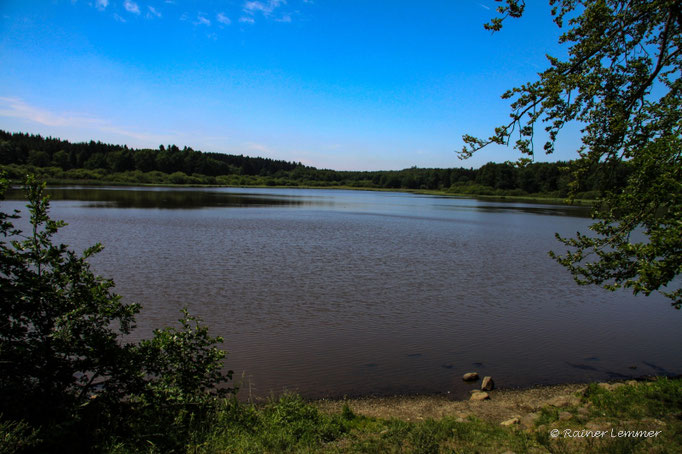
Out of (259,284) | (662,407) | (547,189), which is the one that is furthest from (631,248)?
(547,189)

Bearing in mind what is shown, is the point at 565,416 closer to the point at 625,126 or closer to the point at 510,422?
the point at 510,422

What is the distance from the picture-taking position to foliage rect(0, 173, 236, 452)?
15.9 feet

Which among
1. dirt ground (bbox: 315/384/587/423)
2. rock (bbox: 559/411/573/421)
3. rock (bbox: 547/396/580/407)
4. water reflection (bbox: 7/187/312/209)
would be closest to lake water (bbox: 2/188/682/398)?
dirt ground (bbox: 315/384/587/423)

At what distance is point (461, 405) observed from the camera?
7.67 meters

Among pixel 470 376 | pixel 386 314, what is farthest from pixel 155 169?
pixel 470 376

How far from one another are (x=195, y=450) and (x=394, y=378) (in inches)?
195

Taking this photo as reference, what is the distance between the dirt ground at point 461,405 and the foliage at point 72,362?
108 inches

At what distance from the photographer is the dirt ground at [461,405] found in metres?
7.13

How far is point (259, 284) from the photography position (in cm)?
1603

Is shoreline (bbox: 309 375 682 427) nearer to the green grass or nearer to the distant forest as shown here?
the green grass

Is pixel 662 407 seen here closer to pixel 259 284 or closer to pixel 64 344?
pixel 64 344

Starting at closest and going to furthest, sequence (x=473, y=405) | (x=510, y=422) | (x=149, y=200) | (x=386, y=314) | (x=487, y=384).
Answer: (x=510, y=422) → (x=473, y=405) → (x=487, y=384) → (x=386, y=314) → (x=149, y=200)

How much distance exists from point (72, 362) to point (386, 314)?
9332 millimetres

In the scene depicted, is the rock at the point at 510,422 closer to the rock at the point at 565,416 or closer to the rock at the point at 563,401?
the rock at the point at 565,416
